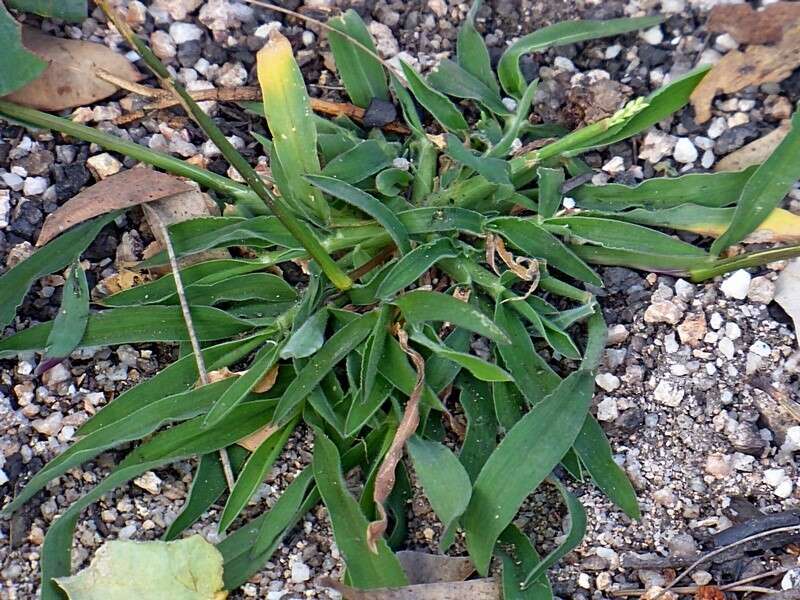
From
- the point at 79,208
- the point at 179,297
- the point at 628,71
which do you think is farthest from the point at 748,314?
the point at 79,208

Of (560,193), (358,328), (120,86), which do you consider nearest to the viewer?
(358,328)

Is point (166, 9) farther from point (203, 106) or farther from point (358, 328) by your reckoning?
point (358, 328)

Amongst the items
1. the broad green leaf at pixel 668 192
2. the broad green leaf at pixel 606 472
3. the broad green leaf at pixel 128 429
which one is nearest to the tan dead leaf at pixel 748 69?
the broad green leaf at pixel 668 192

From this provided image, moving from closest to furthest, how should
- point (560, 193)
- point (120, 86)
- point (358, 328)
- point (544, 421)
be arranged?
point (544, 421), point (358, 328), point (560, 193), point (120, 86)

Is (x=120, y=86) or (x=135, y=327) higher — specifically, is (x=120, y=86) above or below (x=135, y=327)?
above

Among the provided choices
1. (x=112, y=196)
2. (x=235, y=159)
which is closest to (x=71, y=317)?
(x=112, y=196)
